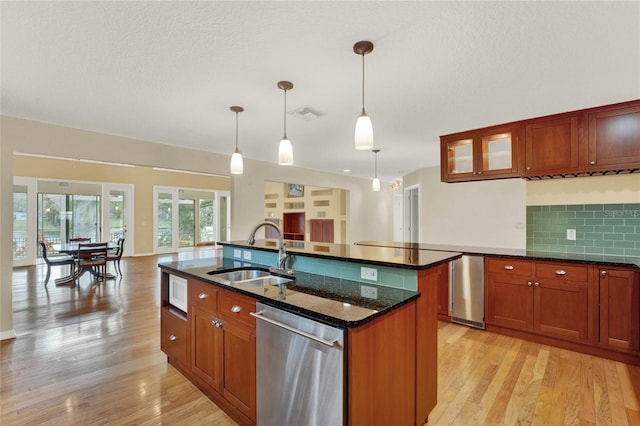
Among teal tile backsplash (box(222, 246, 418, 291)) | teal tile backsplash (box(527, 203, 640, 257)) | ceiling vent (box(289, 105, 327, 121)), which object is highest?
ceiling vent (box(289, 105, 327, 121))

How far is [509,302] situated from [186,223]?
978 cm

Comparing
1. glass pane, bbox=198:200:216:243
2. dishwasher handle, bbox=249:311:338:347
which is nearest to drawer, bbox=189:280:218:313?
dishwasher handle, bbox=249:311:338:347

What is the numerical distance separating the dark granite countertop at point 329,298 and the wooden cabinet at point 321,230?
253 inches

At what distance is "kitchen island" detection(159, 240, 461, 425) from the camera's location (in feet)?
4.53

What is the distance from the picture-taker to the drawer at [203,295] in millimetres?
2068

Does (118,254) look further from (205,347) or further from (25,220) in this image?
(205,347)

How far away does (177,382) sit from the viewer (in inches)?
93.5

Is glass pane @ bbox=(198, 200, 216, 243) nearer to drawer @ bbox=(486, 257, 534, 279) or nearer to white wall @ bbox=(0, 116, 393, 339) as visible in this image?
white wall @ bbox=(0, 116, 393, 339)

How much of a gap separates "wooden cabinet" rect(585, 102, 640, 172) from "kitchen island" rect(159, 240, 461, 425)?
220 cm

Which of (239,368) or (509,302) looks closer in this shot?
(239,368)

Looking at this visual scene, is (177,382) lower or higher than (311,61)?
lower

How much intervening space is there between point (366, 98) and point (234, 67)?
118 centimetres

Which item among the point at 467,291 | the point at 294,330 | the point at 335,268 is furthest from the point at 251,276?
the point at 467,291

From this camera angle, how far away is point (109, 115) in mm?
3113
